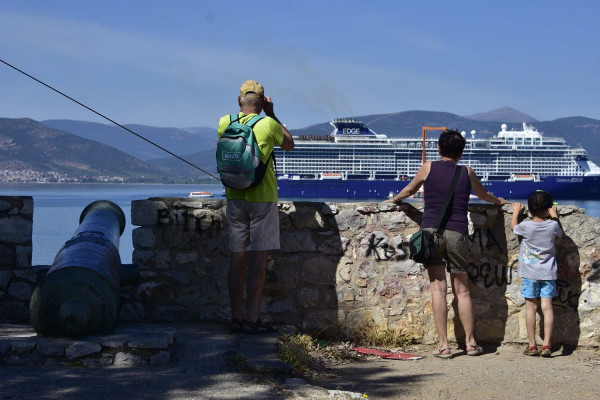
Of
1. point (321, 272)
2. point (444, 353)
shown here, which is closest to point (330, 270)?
point (321, 272)

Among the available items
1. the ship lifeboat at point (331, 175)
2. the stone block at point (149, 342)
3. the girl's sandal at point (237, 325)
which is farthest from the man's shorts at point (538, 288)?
the ship lifeboat at point (331, 175)

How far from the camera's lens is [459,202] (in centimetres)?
406

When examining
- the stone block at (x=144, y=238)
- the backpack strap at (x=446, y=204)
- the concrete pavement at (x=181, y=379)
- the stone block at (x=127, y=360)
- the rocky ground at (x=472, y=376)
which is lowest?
the rocky ground at (x=472, y=376)

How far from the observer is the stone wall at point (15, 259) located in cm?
473

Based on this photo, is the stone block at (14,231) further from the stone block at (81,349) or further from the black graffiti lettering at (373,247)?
the black graffiti lettering at (373,247)

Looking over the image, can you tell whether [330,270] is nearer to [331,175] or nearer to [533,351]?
[533,351]

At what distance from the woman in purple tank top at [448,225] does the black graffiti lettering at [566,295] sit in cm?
64

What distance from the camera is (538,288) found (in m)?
4.29

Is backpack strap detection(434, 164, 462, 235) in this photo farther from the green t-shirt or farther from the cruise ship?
the cruise ship

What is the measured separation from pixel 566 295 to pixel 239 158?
6.96ft

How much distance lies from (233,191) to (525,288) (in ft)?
5.75

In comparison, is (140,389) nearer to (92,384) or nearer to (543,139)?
(92,384)

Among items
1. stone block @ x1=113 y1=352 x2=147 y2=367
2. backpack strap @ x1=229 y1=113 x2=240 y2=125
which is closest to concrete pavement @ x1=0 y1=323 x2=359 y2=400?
stone block @ x1=113 y1=352 x2=147 y2=367

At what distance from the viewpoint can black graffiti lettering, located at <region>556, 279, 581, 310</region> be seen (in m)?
4.46
